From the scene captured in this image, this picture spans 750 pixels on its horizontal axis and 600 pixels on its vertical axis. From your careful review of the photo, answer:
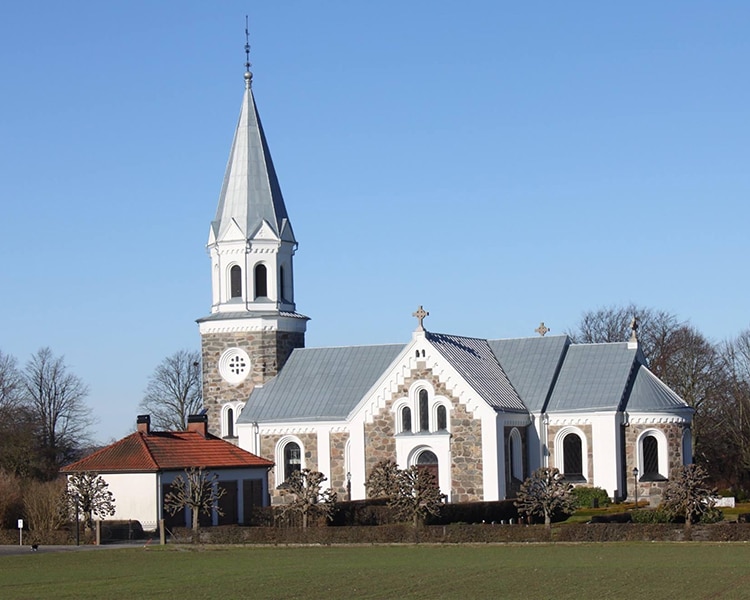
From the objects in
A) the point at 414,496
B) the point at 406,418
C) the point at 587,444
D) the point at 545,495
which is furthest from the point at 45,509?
the point at 587,444

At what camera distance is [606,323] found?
90500 mm

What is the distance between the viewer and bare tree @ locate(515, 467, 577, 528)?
145ft

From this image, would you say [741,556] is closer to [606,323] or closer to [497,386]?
[497,386]

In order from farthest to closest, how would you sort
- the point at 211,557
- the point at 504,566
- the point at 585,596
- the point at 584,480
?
1. the point at 584,480
2. the point at 211,557
3. the point at 504,566
4. the point at 585,596

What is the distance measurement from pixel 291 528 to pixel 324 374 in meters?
18.9

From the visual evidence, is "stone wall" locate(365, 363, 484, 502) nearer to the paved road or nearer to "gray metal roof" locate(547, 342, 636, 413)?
"gray metal roof" locate(547, 342, 636, 413)

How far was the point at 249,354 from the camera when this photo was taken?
63250 millimetres

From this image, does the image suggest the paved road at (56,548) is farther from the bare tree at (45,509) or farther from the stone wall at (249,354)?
the stone wall at (249,354)

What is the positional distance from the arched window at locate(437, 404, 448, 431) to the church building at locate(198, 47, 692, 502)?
5cm

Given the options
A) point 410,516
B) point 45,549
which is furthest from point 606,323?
point 45,549

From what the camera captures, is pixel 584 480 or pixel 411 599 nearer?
pixel 411 599

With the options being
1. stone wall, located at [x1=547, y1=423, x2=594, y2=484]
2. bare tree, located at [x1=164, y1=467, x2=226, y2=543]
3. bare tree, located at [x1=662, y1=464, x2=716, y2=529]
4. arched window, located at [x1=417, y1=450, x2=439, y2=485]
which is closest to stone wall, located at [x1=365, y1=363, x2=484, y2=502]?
arched window, located at [x1=417, y1=450, x2=439, y2=485]

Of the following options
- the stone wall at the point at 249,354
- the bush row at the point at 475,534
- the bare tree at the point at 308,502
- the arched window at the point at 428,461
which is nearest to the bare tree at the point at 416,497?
the bush row at the point at 475,534

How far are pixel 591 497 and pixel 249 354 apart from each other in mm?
16956
